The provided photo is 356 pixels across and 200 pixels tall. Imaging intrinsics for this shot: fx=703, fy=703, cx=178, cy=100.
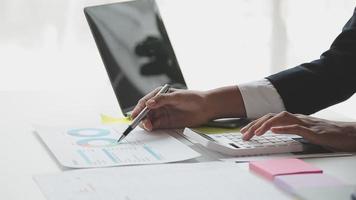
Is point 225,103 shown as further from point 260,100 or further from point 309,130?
point 309,130

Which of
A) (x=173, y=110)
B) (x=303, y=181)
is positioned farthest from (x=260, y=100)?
(x=303, y=181)

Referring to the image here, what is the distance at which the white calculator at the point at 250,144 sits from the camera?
117cm

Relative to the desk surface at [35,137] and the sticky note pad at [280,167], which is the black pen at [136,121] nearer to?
the desk surface at [35,137]

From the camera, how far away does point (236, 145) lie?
3.92 feet

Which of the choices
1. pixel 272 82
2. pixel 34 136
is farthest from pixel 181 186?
pixel 272 82

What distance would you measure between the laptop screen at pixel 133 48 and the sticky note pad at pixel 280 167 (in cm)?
41

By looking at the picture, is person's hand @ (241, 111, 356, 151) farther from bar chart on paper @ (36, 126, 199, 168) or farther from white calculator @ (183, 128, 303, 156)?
bar chart on paper @ (36, 126, 199, 168)

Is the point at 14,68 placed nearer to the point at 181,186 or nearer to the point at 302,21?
the point at 302,21

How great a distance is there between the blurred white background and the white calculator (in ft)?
3.31

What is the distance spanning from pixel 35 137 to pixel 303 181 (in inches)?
20.2

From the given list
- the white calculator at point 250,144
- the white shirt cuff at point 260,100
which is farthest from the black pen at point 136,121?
the white shirt cuff at point 260,100

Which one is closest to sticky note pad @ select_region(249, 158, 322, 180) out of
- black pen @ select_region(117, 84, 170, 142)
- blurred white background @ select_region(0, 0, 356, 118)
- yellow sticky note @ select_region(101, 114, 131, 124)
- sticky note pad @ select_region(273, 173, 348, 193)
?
sticky note pad @ select_region(273, 173, 348, 193)

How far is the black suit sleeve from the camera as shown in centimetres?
146

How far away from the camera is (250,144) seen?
1.20m
